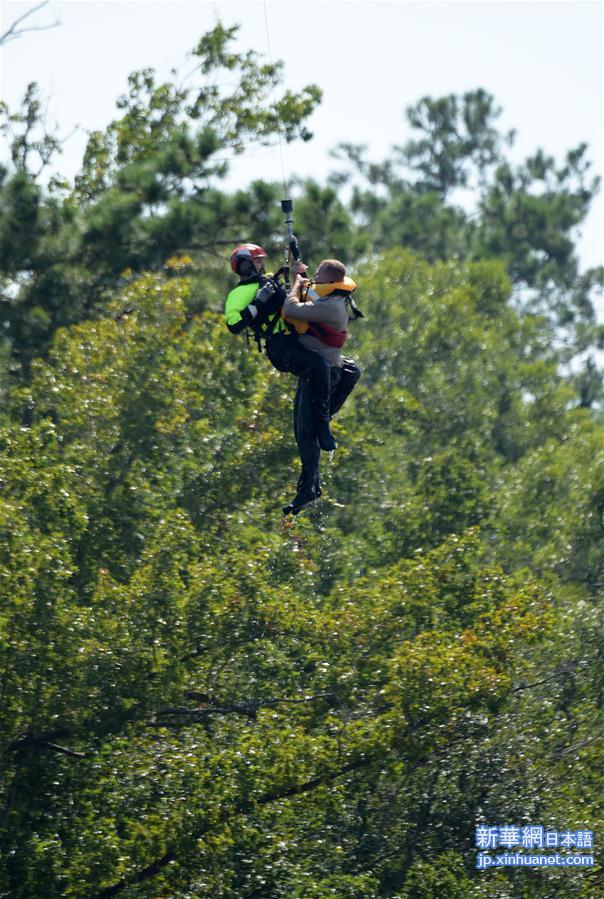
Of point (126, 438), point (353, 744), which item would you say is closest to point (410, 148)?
point (126, 438)

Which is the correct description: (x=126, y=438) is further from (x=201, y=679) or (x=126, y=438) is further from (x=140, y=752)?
(x=140, y=752)

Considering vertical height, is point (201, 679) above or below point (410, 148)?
below

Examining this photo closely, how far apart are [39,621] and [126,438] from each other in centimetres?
409

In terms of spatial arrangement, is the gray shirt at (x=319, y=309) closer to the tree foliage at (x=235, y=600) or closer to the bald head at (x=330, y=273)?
the bald head at (x=330, y=273)

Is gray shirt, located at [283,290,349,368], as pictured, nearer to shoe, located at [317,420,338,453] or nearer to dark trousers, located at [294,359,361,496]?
dark trousers, located at [294,359,361,496]

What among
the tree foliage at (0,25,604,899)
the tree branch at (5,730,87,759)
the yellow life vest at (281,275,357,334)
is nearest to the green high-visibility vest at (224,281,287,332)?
the yellow life vest at (281,275,357,334)

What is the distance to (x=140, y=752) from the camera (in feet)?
51.8

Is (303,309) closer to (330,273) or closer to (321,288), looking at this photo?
(321,288)

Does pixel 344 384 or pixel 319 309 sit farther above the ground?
pixel 344 384

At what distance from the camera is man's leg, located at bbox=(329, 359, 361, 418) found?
10312 millimetres

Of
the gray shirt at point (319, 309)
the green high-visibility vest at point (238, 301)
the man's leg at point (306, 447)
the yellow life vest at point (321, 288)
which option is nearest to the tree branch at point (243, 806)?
the man's leg at point (306, 447)

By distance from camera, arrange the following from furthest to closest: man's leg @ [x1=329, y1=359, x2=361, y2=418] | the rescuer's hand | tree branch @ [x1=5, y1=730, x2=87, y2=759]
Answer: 1. tree branch @ [x1=5, y1=730, x2=87, y2=759]
2. man's leg @ [x1=329, y1=359, x2=361, y2=418]
3. the rescuer's hand

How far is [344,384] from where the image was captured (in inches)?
407

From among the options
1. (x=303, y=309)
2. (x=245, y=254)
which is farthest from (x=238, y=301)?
(x=303, y=309)
